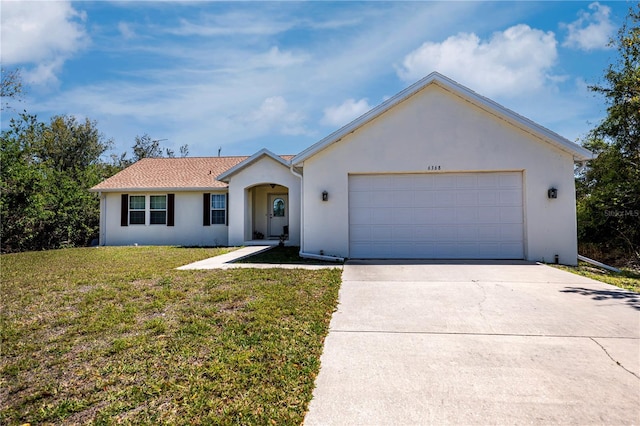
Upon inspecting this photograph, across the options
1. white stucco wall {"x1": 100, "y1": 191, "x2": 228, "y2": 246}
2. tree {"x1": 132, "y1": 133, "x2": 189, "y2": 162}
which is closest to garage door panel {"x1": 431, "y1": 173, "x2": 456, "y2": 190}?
white stucco wall {"x1": 100, "y1": 191, "x2": 228, "y2": 246}

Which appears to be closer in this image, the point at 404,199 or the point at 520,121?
the point at 520,121

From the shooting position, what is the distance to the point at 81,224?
18.0 metres

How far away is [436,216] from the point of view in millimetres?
10086

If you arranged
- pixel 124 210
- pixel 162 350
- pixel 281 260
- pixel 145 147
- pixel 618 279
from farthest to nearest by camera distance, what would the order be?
pixel 145 147
pixel 124 210
pixel 281 260
pixel 618 279
pixel 162 350

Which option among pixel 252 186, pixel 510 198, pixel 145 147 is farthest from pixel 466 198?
pixel 145 147

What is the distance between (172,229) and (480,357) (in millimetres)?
15232

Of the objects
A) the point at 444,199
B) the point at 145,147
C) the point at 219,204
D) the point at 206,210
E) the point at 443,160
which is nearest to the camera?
the point at 443,160

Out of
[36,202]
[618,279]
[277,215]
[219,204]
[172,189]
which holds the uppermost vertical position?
[172,189]

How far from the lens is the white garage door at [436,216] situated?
9.90 metres

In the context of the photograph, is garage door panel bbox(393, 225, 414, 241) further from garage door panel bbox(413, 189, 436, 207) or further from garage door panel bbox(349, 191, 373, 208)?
garage door panel bbox(349, 191, 373, 208)

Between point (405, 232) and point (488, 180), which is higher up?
point (488, 180)

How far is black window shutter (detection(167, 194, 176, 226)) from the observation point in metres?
16.1

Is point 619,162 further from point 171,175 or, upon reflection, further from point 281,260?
point 171,175

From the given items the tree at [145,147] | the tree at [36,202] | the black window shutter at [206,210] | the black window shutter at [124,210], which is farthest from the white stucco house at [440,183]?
the tree at [145,147]
